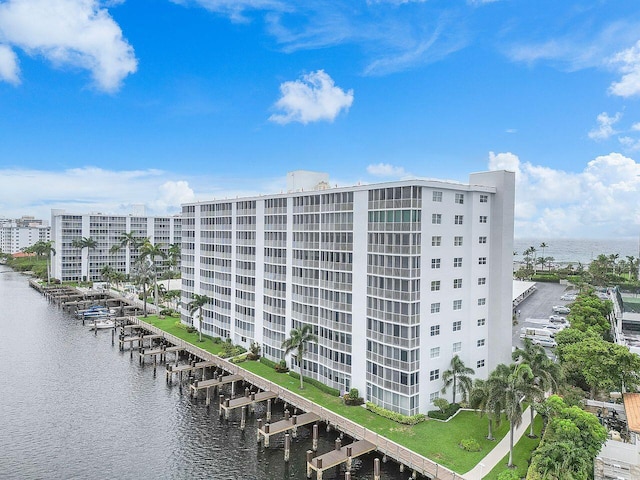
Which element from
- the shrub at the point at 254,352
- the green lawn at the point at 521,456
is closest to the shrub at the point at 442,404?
the green lawn at the point at 521,456

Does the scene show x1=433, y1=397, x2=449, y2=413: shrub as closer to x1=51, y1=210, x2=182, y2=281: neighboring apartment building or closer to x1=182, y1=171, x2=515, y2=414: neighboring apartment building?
x1=182, y1=171, x2=515, y2=414: neighboring apartment building

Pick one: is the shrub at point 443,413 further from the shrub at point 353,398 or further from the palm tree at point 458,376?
the shrub at point 353,398

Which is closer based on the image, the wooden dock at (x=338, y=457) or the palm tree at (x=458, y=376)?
the wooden dock at (x=338, y=457)

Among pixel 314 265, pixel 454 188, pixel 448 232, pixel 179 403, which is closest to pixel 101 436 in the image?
pixel 179 403

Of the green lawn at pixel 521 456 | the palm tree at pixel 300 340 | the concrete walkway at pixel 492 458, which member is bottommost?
the green lawn at pixel 521 456

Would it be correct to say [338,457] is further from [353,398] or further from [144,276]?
[144,276]
